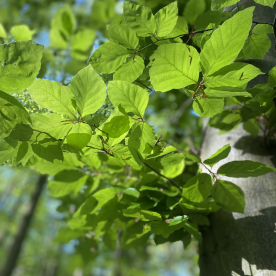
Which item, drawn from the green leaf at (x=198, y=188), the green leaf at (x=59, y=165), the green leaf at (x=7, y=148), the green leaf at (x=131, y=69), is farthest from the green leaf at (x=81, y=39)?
the green leaf at (x=198, y=188)

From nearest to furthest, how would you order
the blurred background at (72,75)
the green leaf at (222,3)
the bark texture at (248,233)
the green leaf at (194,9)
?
the green leaf at (222,3) → the bark texture at (248,233) → the green leaf at (194,9) → the blurred background at (72,75)

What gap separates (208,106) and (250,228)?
471mm

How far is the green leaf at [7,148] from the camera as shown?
57 centimetres

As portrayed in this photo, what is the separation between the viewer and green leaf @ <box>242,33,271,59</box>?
2.16ft

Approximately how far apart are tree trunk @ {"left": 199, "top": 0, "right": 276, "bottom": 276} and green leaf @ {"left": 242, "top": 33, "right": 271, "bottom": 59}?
7.8 inches

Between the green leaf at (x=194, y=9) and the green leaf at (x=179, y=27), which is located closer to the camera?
the green leaf at (x=179, y=27)

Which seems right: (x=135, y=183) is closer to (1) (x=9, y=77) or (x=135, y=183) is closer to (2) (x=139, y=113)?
(2) (x=139, y=113)

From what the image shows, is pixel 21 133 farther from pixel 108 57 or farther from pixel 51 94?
pixel 108 57

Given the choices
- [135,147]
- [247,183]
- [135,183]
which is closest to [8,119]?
[135,147]

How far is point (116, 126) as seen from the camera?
54cm

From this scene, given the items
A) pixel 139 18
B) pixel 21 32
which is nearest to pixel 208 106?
pixel 139 18

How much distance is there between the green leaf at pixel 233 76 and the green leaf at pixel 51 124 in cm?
36

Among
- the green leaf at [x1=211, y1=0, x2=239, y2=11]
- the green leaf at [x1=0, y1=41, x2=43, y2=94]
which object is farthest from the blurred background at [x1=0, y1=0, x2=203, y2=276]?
the green leaf at [x1=211, y1=0, x2=239, y2=11]

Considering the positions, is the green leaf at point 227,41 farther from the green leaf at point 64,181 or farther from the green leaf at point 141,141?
the green leaf at point 64,181
